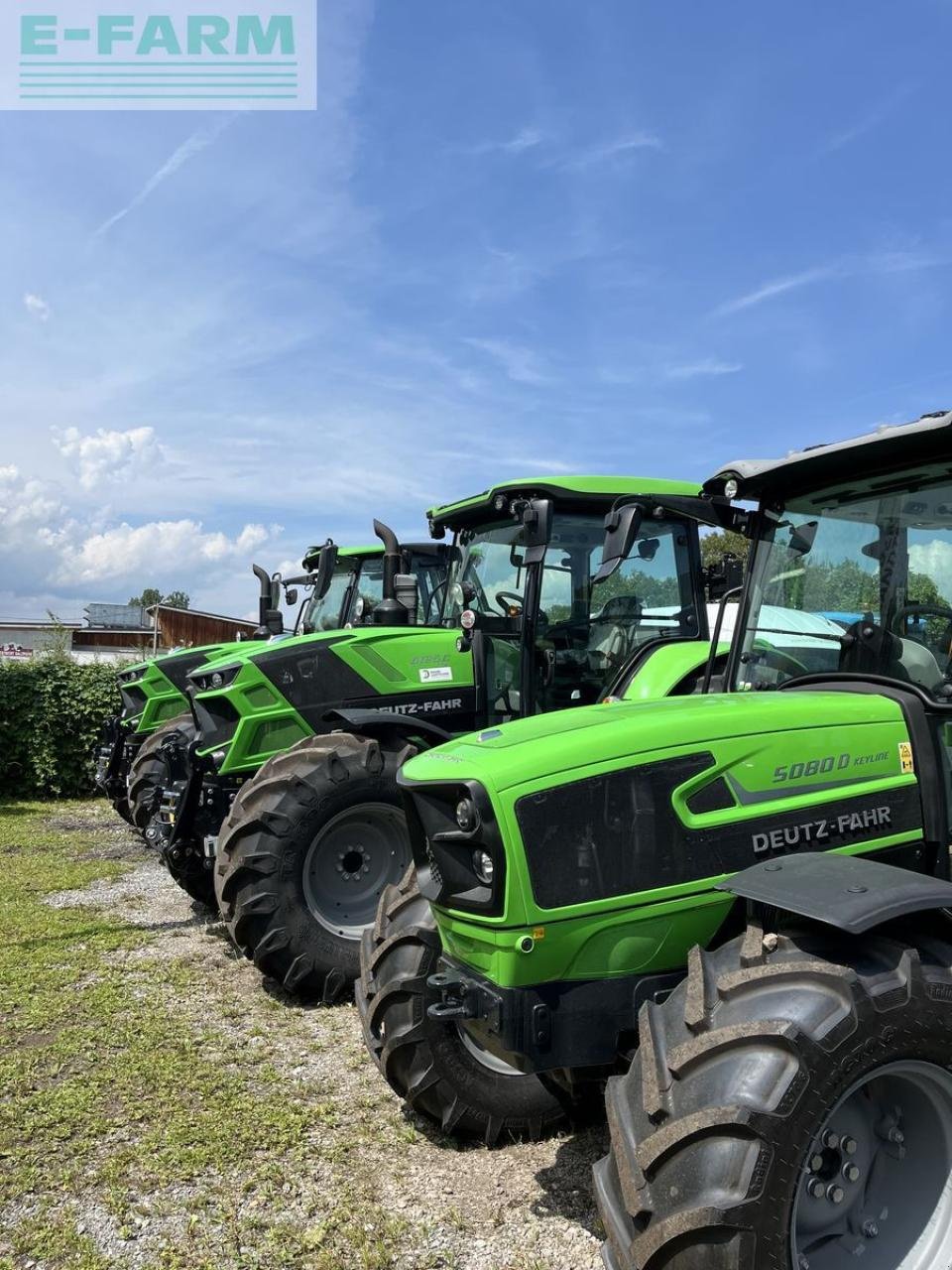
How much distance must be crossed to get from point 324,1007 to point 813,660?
10.4 feet

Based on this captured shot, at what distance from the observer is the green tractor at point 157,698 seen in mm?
8688

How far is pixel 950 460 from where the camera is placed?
3232 millimetres

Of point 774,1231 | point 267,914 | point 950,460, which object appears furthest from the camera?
point 267,914

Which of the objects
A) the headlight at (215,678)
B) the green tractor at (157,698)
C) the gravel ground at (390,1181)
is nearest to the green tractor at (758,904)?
the gravel ground at (390,1181)

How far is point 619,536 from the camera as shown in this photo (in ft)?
Result: 11.4

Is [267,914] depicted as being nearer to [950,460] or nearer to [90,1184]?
[90,1184]

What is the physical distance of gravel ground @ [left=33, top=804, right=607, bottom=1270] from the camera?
9.66 ft

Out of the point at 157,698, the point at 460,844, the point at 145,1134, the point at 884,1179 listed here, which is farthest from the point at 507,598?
the point at 157,698

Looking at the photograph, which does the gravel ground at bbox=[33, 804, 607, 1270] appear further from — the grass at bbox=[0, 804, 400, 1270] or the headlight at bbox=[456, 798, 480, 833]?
the headlight at bbox=[456, 798, 480, 833]

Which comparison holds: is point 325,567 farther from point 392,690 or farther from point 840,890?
point 840,890

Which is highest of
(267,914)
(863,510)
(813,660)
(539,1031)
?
(863,510)

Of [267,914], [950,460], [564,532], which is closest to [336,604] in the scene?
[564,532]

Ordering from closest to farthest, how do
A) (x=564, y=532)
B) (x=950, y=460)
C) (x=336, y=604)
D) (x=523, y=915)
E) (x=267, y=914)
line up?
(x=523, y=915)
(x=950, y=460)
(x=267, y=914)
(x=564, y=532)
(x=336, y=604)

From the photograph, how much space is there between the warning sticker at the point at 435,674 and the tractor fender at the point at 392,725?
0.65 meters
